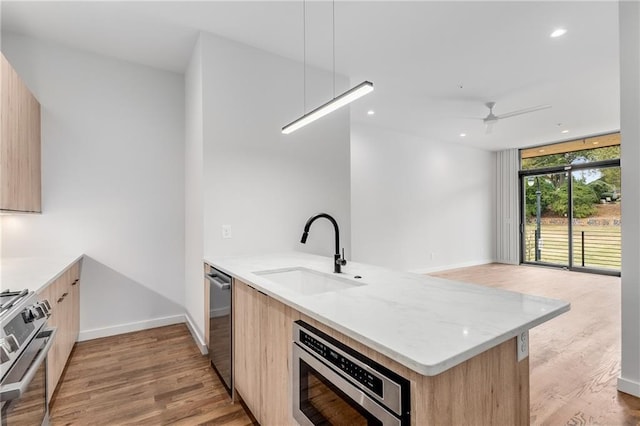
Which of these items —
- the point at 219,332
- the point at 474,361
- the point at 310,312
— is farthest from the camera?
the point at 219,332

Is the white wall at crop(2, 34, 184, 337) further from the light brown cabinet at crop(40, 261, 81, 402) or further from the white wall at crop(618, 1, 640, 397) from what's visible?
the white wall at crop(618, 1, 640, 397)

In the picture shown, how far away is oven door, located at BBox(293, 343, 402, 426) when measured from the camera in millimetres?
949

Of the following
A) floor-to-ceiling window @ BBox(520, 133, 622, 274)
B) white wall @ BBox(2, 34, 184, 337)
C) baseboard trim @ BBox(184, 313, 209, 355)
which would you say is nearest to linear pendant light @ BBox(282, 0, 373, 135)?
white wall @ BBox(2, 34, 184, 337)

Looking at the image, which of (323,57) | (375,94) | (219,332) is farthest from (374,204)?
(219,332)

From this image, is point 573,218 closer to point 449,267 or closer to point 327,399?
point 449,267

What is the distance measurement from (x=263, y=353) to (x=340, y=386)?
728mm

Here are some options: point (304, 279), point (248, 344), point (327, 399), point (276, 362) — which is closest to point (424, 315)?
point (327, 399)

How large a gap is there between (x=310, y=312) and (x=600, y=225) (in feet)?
26.2

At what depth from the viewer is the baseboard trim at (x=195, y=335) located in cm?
283

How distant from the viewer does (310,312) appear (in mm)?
1217

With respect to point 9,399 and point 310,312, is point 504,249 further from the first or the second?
point 9,399

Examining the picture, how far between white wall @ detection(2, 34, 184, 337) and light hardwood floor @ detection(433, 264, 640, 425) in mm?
3530

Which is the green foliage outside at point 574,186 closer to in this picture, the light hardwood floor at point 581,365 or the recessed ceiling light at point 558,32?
the light hardwood floor at point 581,365

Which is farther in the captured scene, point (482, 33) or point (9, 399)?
point (482, 33)
